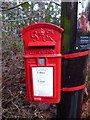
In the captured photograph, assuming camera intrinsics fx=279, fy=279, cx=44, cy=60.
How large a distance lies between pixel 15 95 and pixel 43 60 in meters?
1.07

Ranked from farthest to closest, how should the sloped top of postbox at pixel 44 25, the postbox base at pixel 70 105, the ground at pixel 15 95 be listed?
the ground at pixel 15 95 < the postbox base at pixel 70 105 < the sloped top of postbox at pixel 44 25

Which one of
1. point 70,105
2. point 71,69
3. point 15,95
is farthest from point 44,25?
point 15,95

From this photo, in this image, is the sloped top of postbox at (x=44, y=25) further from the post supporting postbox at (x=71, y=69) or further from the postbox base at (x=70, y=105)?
the postbox base at (x=70, y=105)

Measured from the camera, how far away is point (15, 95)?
3.54 m

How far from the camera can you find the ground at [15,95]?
341cm

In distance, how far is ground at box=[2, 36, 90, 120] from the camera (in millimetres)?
3414

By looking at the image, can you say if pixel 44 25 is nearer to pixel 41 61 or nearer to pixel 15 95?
pixel 41 61

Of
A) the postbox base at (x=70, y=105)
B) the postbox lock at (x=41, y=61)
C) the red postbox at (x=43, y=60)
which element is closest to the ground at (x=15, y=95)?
the postbox base at (x=70, y=105)

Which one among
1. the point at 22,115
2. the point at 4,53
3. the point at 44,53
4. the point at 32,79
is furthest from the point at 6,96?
the point at 44,53

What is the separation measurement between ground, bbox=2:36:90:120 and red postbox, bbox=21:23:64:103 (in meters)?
0.70

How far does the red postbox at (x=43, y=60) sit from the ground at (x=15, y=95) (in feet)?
2.30

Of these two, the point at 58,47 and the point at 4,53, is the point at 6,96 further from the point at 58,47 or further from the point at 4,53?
the point at 58,47

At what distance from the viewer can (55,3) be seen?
3828 millimetres

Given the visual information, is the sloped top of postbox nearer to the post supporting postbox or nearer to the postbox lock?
the post supporting postbox
